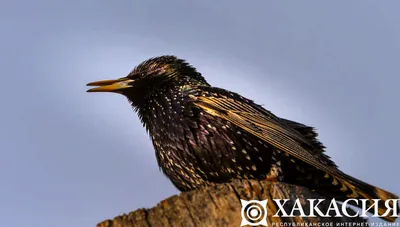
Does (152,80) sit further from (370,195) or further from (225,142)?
(370,195)

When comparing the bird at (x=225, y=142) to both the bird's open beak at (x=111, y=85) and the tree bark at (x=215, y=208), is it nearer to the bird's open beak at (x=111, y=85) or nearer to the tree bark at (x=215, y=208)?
the bird's open beak at (x=111, y=85)

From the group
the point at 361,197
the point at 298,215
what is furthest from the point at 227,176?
the point at 298,215

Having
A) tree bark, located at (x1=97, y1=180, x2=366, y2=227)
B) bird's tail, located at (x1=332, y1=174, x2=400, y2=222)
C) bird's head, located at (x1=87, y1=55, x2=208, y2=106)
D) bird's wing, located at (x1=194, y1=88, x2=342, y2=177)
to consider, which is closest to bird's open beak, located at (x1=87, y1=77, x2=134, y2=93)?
bird's head, located at (x1=87, y1=55, x2=208, y2=106)

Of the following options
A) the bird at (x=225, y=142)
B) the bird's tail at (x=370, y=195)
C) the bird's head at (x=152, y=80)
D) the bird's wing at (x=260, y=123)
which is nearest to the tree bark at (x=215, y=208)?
the bird's tail at (x=370, y=195)

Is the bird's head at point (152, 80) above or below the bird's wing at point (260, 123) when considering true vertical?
above

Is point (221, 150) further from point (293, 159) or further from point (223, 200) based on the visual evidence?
point (223, 200)

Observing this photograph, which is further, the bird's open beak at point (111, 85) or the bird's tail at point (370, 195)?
the bird's open beak at point (111, 85)

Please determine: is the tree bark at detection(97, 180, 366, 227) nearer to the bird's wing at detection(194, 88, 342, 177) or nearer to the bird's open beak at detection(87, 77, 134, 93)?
the bird's wing at detection(194, 88, 342, 177)
